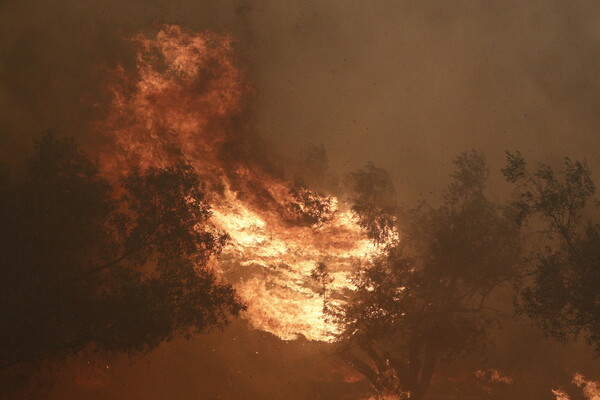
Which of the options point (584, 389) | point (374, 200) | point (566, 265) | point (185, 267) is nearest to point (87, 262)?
point (185, 267)

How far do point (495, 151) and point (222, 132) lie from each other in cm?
1999

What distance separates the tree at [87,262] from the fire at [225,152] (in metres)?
7.04

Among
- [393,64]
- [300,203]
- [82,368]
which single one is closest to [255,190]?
[300,203]

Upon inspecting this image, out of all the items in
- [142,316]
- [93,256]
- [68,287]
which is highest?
[93,256]

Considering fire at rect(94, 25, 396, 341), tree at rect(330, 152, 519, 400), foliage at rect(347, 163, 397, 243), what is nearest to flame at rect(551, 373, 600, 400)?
tree at rect(330, 152, 519, 400)

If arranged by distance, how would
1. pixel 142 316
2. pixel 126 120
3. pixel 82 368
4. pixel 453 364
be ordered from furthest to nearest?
pixel 453 364
pixel 126 120
pixel 82 368
pixel 142 316

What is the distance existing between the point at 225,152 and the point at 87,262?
1123 cm

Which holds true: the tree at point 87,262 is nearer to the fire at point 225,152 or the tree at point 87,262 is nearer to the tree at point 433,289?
the fire at point 225,152

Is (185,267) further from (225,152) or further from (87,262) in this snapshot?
(225,152)

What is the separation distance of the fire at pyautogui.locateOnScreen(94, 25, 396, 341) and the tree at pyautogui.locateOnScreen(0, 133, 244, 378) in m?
7.04

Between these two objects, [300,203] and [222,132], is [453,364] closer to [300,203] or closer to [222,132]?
[300,203]

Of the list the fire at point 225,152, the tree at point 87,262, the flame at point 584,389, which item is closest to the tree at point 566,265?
the fire at point 225,152

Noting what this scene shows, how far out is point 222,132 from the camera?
2838 centimetres

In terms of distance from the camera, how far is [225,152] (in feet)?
92.8
